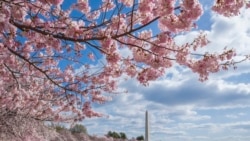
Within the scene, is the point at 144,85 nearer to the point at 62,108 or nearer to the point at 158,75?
the point at 158,75

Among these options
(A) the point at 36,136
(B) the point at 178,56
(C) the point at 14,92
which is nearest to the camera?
(B) the point at 178,56

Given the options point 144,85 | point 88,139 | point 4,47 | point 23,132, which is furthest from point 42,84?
point 88,139

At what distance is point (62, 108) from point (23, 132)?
190 cm

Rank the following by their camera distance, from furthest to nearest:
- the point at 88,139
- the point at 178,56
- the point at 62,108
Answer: the point at 88,139 < the point at 62,108 < the point at 178,56

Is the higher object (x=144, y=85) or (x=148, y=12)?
(x=148, y=12)

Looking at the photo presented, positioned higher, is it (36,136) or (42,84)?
(42,84)

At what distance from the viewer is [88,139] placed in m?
39.3

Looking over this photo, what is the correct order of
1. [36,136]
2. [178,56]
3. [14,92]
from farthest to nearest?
[36,136] < [14,92] < [178,56]

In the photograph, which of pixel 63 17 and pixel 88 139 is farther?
pixel 88 139

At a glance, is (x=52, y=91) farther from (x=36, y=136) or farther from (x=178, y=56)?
(x=178, y=56)

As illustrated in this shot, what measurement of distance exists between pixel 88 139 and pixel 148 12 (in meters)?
34.2

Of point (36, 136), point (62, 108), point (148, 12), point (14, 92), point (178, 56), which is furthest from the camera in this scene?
point (36, 136)

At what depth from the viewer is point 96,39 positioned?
243 inches

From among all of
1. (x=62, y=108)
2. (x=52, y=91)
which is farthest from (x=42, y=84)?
(x=62, y=108)
